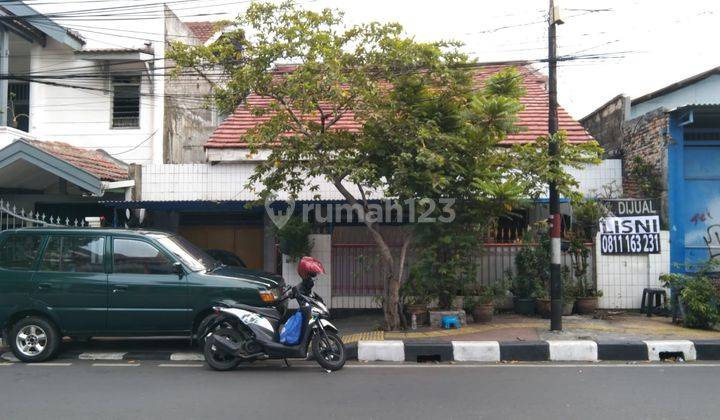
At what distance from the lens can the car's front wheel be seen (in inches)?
309

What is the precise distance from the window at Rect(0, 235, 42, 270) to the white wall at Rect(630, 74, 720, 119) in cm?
1268

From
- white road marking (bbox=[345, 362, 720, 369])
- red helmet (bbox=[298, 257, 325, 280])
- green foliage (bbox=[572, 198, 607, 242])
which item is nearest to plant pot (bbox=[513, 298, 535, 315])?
Answer: green foliage (bbox=[572, 198, 607, 242])

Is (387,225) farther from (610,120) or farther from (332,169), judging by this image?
(610,120)

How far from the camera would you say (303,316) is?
7180 mm

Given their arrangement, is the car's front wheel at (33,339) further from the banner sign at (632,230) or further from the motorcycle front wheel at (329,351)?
the banner sign at (632,230)

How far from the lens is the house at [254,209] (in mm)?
11445

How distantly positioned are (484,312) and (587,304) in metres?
2.13

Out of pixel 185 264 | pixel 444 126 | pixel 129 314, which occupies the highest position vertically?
pixel 444 126

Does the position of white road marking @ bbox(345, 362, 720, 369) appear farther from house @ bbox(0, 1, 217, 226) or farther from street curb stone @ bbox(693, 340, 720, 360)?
house @ bbox(0, 1, 217, 226)

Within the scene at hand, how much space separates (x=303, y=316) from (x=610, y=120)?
10002 mm

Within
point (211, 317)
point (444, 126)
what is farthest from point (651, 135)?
point (211, 317)

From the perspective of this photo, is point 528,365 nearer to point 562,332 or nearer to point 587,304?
point 562,332

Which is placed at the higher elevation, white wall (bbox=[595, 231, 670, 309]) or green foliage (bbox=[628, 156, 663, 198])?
green foliage (bbox=[628, 156, 663, 198])

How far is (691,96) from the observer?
13.2m
